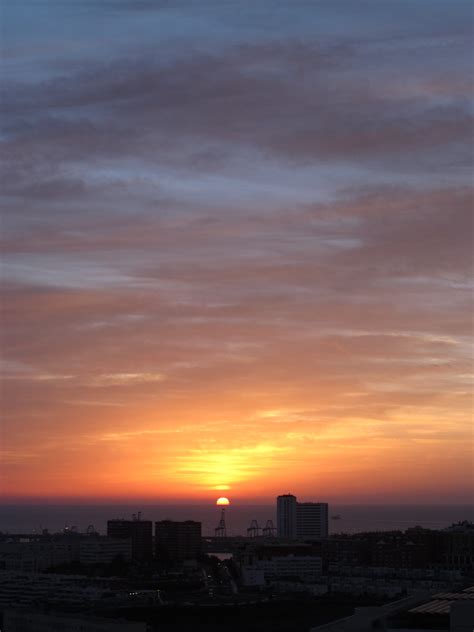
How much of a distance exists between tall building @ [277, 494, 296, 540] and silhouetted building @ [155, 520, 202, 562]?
18569mm

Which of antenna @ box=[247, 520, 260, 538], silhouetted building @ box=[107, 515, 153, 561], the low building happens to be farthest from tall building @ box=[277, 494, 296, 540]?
the low building

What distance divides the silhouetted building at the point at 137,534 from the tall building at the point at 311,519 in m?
17.5

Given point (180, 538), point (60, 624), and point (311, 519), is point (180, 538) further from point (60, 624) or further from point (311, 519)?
point (60, 624)

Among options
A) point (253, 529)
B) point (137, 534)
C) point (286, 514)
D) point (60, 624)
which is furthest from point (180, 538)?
point (60, 624)

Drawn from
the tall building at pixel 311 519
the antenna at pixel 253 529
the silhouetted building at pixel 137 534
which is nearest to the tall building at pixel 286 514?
the tall building at pixel 311 519

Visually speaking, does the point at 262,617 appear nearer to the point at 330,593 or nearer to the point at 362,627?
the point at 330,593

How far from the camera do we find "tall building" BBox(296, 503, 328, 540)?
79.2m

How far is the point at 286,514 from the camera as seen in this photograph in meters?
80.1

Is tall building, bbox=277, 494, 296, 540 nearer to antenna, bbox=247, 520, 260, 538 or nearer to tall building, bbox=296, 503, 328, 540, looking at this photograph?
tall building, bbox=296, 503, 328, 540

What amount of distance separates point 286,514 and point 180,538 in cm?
2059

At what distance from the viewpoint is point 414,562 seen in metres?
49.1

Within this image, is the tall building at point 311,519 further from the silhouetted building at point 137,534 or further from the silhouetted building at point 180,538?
the silhouetted building at point 180,538

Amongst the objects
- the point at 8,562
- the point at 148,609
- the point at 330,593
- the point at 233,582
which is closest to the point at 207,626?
the point at 148,609

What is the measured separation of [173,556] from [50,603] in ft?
96.8
